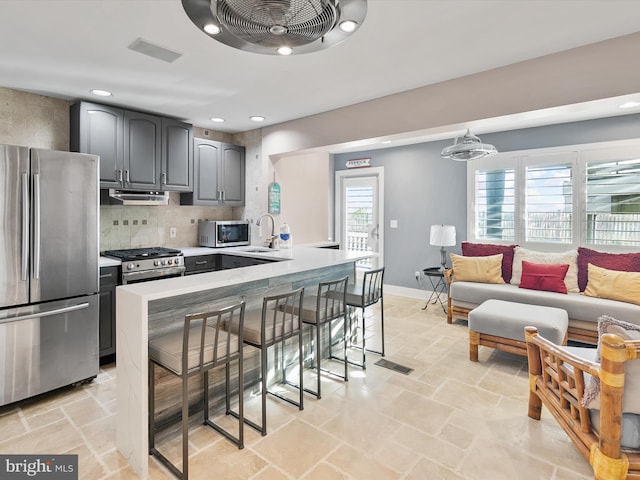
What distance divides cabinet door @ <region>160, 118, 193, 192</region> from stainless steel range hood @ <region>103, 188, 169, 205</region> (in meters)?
0.13

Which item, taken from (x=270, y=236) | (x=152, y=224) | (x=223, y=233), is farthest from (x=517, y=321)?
(x=152, y=224)

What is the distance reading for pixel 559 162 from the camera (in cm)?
450

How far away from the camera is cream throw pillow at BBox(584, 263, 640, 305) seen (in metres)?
3.53

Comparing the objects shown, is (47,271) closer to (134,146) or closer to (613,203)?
(134,146)

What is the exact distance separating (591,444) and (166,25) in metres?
3.23

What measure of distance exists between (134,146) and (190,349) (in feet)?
9.31

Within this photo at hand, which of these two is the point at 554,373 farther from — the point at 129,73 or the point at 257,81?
the point at 129,73

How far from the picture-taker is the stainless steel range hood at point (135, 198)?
3782 millimetres

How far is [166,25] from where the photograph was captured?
7.21ft

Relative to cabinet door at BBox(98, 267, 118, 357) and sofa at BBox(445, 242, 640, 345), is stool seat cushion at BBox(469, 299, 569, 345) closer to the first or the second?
sofa at BBox(445, 242, 640, 345)

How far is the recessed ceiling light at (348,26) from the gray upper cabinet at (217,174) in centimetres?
331

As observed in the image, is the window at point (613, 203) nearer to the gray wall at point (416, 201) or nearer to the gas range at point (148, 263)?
the gray wall at point (416, 201)

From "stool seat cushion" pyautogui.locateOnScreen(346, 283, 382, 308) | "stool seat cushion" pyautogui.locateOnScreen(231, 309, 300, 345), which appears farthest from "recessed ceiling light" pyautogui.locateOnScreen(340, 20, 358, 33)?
"stool seat cushion" pyautogui.locateOnScreen(346, 283, 382, 308)

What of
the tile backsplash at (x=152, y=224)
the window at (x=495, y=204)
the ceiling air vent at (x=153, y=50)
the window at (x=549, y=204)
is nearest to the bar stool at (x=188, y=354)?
the ceiling air vent at (x=153, y=50)
